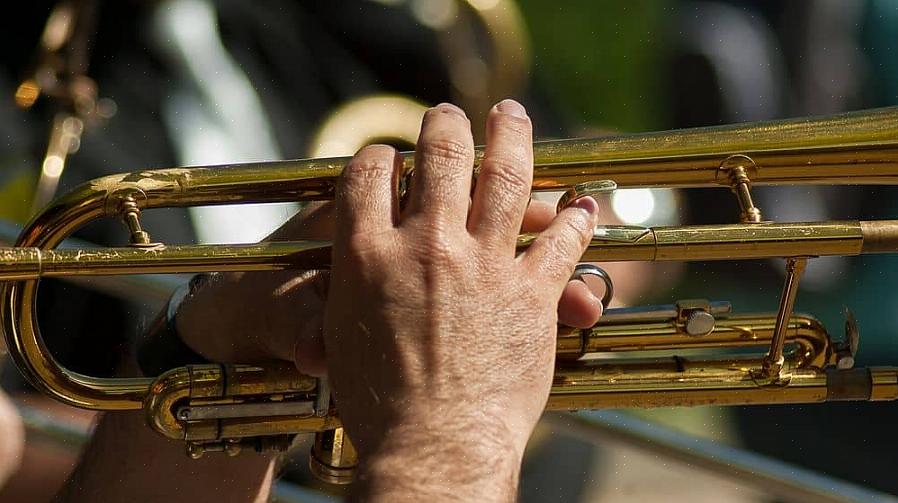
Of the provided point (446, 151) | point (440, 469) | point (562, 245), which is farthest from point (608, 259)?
point (440, 469)

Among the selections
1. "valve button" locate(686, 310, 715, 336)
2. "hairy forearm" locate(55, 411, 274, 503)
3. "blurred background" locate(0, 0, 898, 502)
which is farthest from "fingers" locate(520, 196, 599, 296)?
"blurred background" locate(0, 0, 898, 502)

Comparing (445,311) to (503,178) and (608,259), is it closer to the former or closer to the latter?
(503,178)

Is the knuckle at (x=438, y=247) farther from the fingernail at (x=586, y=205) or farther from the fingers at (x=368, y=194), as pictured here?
the fingernail at (x=586, y=205)

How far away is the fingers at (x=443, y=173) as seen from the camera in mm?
1335

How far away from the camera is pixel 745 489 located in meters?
2.81

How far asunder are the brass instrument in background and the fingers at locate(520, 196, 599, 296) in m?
0.05

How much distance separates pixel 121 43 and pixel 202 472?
6.08ft

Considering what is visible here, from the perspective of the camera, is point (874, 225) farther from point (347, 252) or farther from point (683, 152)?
point (347, 252)

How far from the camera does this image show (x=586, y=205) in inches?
57.3

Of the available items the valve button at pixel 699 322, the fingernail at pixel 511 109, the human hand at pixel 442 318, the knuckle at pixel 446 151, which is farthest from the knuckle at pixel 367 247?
the valve button at pixel 699 322

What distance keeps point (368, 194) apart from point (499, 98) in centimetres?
231

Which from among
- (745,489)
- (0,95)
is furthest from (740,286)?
(0,95)

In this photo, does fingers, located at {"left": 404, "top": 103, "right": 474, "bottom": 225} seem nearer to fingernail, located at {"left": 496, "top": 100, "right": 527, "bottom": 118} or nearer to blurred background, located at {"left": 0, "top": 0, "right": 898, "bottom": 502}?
fingernail, located at {"left": 496, "top": 100, "right": 527, "bottom": 118}

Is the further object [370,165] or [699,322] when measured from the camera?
[699,322]
